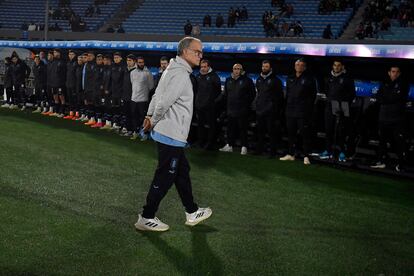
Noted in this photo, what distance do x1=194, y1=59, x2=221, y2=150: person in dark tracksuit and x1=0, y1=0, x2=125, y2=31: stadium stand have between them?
21.7 meters

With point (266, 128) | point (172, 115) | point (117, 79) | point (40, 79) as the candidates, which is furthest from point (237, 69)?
point (40, 79)

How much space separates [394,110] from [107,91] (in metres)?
7.30

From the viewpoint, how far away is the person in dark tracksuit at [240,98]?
10.6 m

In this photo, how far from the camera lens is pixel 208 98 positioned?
1102cm

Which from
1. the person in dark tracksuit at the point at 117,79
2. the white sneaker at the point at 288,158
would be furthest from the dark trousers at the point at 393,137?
the person in dark tracksuit at the point at 117,79

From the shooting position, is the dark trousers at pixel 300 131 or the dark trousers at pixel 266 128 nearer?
the dark trousers at pixel 300 131

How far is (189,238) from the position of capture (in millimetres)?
5188

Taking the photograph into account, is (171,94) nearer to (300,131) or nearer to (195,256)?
(195,256)

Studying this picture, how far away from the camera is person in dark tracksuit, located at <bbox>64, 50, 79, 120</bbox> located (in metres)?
15.1

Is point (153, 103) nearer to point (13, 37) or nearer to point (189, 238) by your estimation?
point (189, 238)

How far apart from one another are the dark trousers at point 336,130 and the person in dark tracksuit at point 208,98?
2412 mm

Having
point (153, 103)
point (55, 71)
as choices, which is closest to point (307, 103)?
point (153, 103)

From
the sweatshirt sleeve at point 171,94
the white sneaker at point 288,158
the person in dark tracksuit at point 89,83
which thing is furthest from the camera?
the person in dark tracksuit at point 89,83

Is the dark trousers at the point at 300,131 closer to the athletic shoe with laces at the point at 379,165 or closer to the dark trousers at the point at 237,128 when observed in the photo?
the dark trousers at the point at 237,128
